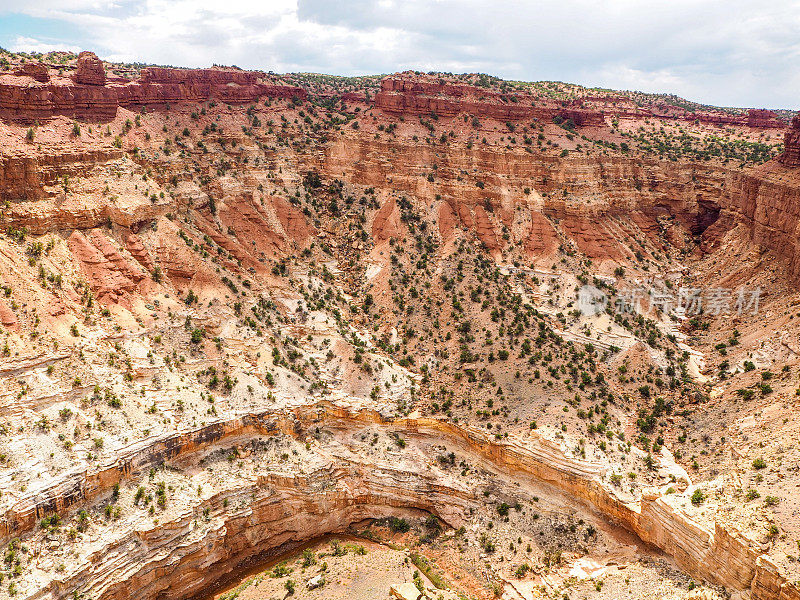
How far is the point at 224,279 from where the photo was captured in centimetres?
4284

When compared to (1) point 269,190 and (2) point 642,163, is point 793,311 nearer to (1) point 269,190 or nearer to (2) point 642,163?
(2) point 642,163

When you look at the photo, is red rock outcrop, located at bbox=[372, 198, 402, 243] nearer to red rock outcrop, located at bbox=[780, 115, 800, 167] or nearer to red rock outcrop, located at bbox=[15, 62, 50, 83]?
red rock outcrop, located at bbox=[15, 62, 50, 83]

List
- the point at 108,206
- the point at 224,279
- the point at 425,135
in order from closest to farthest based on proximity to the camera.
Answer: the point at 108,206
the point at 224,279
the point at 425,135

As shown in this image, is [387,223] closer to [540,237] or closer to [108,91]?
[540,237]

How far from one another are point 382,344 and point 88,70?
32834 mm

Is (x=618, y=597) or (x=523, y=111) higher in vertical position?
(x=523, y=111)

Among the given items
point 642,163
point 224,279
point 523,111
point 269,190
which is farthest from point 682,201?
point 224,279

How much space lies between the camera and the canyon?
1153 inches

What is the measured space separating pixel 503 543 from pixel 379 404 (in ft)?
40.8

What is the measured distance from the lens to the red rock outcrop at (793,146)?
159 feet

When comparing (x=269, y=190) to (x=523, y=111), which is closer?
(x=269, y=190)

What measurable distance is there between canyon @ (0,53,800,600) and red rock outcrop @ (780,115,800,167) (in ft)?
1.58

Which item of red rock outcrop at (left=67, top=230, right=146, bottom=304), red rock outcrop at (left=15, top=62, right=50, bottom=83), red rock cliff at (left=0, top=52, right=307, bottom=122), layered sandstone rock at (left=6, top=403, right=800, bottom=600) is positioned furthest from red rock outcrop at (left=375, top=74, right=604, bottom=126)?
layered sandstone rock at (left=6, top=403, right=800, bottom=600)

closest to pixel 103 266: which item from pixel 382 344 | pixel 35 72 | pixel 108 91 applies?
pixel 35 72
